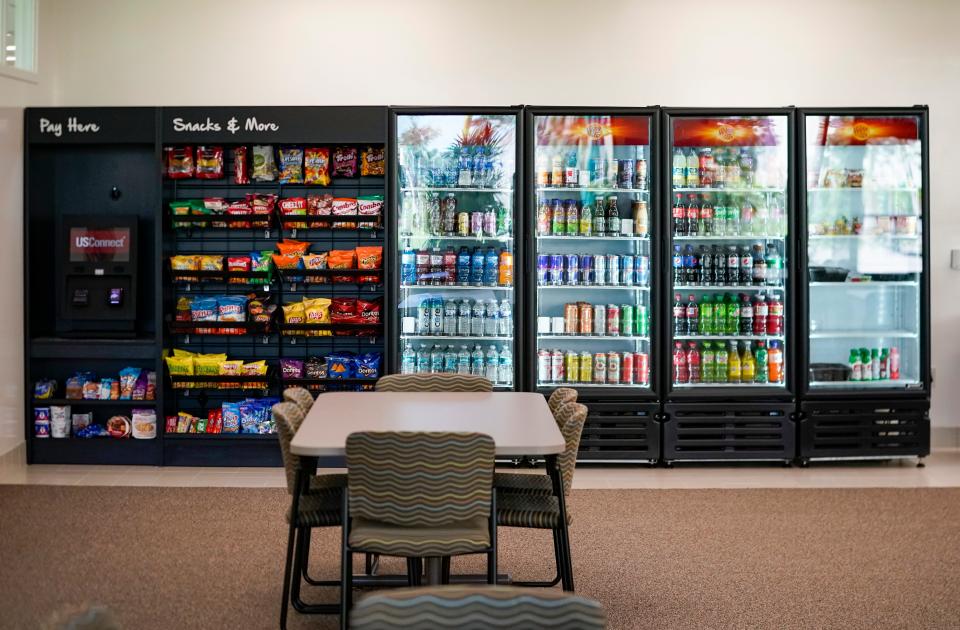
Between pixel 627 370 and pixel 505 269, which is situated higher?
pixel 505 269

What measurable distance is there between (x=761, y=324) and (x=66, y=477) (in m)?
4.61

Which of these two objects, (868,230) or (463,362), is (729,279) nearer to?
(868,230)

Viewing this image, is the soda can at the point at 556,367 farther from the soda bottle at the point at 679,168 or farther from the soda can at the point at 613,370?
the soda bottle at the point at 679,168

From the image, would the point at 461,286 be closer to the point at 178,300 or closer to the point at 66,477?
the point at 178,300

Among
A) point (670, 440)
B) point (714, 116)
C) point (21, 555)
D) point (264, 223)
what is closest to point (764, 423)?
point (670, 440)

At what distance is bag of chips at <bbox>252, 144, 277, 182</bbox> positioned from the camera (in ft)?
21.7

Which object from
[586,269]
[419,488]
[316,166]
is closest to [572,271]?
[586,269]

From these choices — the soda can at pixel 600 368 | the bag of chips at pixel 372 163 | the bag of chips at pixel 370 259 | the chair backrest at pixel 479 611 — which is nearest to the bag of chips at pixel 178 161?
the bag of chips at pixel 372 163

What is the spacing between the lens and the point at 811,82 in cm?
700

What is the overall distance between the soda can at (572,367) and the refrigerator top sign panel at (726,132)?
61.9 inches

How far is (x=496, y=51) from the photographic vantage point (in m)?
6.95

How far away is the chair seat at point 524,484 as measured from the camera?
4.04 m

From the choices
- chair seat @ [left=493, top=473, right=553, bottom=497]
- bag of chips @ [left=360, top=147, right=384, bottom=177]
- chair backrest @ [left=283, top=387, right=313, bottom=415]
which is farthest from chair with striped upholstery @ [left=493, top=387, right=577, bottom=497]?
bag of chips @ [left=360, top=147, right=384, bottom=177]

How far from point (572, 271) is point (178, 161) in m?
2.74
